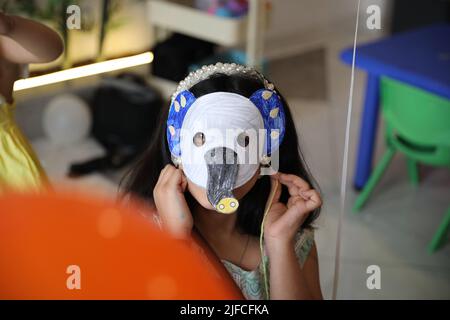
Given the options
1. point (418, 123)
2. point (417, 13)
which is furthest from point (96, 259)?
point (417, 13)

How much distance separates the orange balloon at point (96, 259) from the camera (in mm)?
718

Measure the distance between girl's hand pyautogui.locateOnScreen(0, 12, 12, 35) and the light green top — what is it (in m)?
0.41

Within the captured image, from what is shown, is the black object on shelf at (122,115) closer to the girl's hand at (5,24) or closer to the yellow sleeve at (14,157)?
the yellow sleeve at (14,157)

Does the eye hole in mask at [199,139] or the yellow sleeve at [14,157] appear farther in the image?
the yellow sleeve at [14,157]

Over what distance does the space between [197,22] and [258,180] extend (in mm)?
1610

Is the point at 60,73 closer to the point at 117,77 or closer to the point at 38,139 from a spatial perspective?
the point at 38,139

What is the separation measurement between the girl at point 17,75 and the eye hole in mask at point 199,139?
28 centimetres

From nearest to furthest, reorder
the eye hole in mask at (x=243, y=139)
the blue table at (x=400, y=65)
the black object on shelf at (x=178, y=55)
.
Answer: the eye hole in mask at (x=243, y=139) → the blue table at (x=400, y=65) → the black object on shelf at (x=178, y=55)

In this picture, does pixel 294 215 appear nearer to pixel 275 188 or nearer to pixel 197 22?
pixel 275 188

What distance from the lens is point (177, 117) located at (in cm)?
74

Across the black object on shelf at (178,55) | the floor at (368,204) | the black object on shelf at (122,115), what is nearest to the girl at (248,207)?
the floor at (368,204)

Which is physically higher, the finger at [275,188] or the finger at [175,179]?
the finger at [175,179]

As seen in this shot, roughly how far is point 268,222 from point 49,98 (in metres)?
1.74
